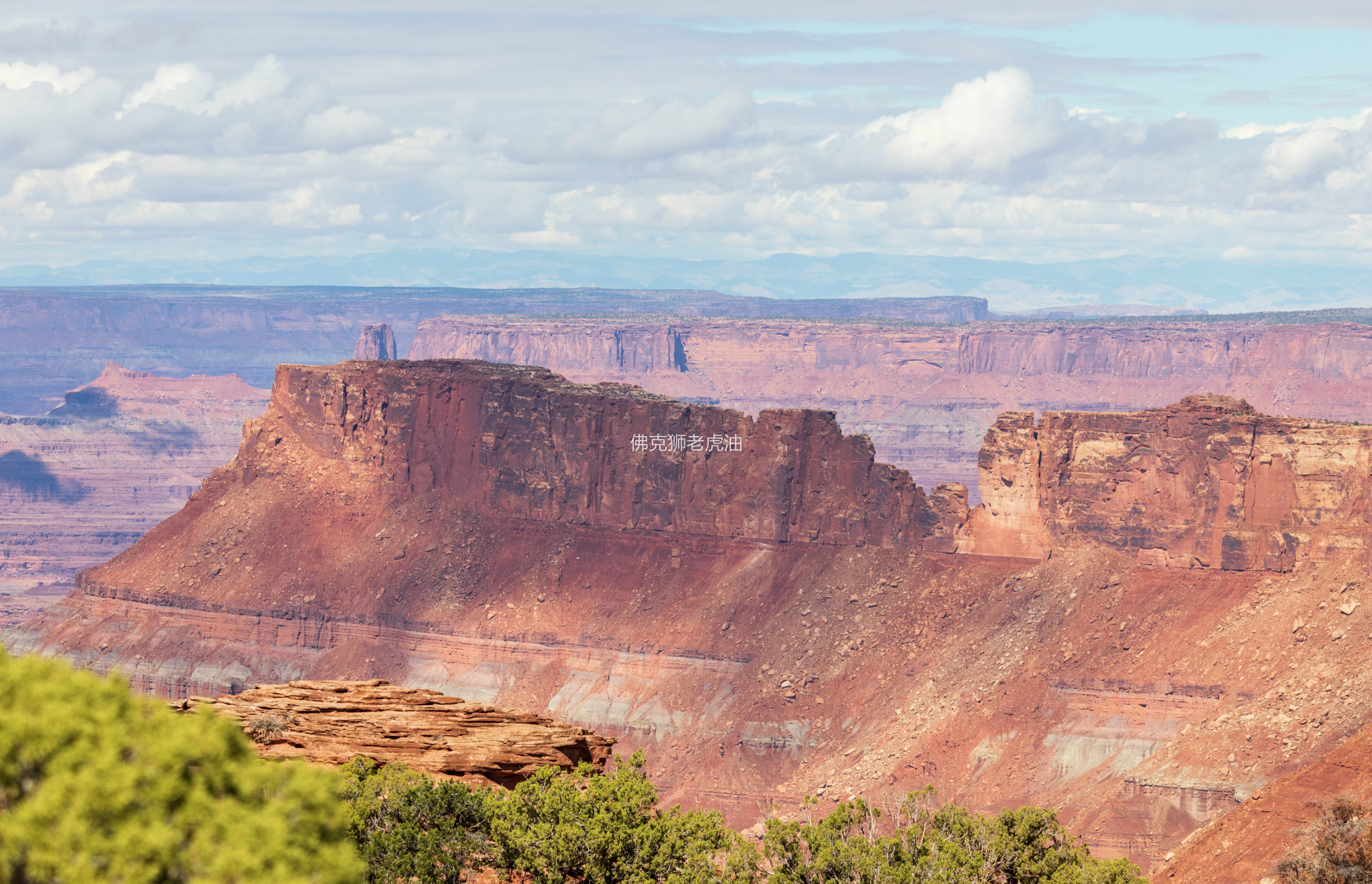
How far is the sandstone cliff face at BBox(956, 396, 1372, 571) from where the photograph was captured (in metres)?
96.1

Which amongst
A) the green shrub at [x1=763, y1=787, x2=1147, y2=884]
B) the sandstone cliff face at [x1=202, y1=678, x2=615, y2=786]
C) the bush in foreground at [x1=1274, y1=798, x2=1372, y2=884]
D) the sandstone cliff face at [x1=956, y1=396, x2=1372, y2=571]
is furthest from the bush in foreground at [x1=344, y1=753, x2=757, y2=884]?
the sandstone cliff face at [x1=956, y1=396, x2=1372, y2=571]

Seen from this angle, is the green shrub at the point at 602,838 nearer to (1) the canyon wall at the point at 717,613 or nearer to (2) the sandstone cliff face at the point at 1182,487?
(1) the canyon wall at the point at 717,613

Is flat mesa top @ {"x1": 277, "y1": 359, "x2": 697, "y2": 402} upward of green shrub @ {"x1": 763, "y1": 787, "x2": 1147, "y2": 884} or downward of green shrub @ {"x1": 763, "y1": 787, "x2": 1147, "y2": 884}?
upward

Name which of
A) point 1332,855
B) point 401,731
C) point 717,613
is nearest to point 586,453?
point 717,613

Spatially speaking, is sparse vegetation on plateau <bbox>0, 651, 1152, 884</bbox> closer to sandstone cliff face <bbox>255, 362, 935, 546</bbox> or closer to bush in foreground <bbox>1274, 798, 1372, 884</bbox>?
bush in foreground <bbox>1274, 798, 1372, 884</bbox>

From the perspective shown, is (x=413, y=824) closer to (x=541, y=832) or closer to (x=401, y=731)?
(x=541, y=832)

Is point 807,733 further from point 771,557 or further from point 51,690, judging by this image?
point 51,690

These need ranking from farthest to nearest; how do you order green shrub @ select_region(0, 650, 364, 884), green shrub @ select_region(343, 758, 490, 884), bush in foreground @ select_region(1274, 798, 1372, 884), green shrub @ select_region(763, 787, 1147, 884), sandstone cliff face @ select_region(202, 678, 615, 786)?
bush in foreground @ select_region(1274, 798, 1372, 884) → sandstone cliff face @ select_region(202, 678, 615, 786) → green shrub @ select_region(763, 787, 1147, 884) → green shrub @ select_region(343, 758, 490, 884) → green shrub @ select_region(0, 650, 364, 884)

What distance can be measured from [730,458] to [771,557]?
8.51 m

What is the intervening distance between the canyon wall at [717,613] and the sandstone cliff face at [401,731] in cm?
4209

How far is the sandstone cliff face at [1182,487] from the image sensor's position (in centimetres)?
9606

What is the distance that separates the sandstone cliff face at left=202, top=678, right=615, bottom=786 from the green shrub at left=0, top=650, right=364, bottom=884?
71.3 ft

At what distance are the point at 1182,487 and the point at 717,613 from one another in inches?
Result: 1300

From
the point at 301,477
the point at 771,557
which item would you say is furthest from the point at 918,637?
the point at 301,477
